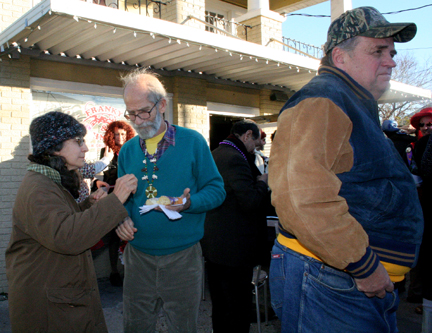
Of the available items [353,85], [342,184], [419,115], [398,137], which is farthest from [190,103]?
[342,184]

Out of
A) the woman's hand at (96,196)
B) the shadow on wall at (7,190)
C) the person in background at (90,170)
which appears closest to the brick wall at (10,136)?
the shadow on wall at (7,190)

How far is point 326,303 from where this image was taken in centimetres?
151

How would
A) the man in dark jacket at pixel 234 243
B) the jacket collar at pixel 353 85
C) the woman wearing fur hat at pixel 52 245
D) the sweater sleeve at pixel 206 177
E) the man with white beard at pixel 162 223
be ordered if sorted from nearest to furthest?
the jacket collar at pixel 353 85 → the woman wearing fur hat at pixel 52 245 → the man with white beard at pixel 162 223 → the sweater sleeve at pixel 206 177 → the man in dark jacket at pixel 234 243

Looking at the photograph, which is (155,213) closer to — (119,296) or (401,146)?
(119,296)

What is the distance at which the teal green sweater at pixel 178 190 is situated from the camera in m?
2.43

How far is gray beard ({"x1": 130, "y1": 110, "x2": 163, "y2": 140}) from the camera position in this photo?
8.40ft

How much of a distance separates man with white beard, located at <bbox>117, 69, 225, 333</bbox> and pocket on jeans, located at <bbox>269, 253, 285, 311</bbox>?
0.76m

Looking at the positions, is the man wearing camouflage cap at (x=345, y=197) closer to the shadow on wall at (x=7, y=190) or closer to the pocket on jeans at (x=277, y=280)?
the pocket on jeans at (x=277, y=280)

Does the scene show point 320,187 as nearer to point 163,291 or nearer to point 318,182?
point 318,182

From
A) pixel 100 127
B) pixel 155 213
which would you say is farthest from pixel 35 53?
pixel 155 213

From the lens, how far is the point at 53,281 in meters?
1.99

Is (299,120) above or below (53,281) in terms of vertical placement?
above

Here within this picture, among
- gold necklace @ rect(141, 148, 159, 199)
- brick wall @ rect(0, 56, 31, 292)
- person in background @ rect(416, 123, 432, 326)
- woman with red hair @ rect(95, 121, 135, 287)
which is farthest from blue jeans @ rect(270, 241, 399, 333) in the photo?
brick wall @ rect(0, 56, 31, 292)

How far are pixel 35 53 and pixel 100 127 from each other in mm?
1570
